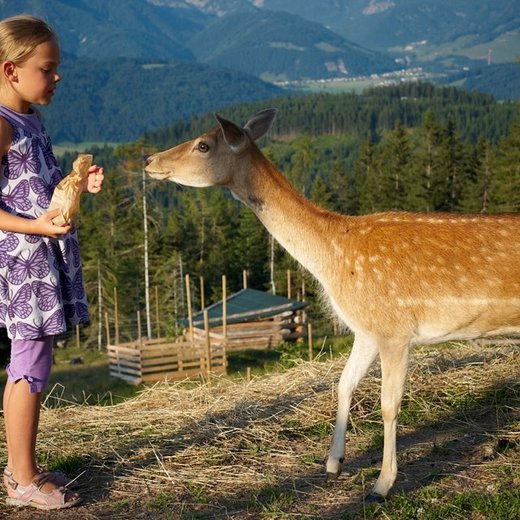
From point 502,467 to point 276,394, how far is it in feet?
8.17

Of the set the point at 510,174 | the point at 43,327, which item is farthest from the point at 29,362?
the point at 510,174

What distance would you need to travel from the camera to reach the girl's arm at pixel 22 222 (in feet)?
16.4

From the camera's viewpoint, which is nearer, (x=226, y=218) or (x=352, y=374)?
(x=352, y=374)

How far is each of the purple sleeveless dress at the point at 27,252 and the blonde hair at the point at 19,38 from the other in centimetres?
38

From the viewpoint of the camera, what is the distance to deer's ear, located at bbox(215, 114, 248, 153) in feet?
22.3

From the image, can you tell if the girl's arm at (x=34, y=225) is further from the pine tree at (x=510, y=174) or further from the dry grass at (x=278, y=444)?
the pine tree at (x=510, y=174)

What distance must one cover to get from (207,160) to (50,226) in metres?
2.28

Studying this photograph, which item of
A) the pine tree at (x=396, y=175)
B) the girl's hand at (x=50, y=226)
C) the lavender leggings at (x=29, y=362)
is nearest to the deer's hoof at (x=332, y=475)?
the lavender leggings at (x=29, y=362)

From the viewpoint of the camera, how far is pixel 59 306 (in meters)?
5.46

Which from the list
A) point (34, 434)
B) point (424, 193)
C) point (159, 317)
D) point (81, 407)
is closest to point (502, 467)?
point (34, 434)

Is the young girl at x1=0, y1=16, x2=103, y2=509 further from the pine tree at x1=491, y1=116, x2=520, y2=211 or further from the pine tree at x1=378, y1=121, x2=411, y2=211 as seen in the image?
the pine tree at x1=378, y1=121, x2=411, y2=211

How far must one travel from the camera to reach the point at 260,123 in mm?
7461

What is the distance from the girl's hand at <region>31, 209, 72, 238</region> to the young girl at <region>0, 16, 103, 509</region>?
2 centimetres

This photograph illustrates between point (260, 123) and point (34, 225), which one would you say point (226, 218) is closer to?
point (260, 123)
